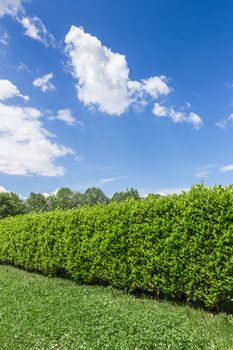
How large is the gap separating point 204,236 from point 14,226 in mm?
12689

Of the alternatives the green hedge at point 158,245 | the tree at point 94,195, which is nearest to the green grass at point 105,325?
the green hedge at point 158,245

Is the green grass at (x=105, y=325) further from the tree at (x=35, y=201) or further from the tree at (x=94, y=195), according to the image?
the tree at (x=94, y=195)

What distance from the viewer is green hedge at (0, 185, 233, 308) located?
26.2 ft

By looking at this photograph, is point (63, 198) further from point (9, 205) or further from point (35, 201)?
point (9, 205)

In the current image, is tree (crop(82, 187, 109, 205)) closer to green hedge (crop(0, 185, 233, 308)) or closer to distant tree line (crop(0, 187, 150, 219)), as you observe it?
distant tree line (crop(0, 187, 150, 219))

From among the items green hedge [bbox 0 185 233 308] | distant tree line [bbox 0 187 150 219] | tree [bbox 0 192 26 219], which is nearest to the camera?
green hedge [bbox 0 185 233 308]

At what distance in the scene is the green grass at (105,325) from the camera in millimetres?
5613

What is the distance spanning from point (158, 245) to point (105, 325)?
3.34 m

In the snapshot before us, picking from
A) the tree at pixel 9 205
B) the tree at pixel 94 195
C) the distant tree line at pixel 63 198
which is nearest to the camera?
the tree at pixel 9 205

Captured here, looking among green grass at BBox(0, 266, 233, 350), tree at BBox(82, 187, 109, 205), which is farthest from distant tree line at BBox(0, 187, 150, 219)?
green grass at BBox(0, 266, 233, 350)

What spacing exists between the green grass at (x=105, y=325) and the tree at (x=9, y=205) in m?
57.9

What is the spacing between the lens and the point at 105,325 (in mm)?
6289

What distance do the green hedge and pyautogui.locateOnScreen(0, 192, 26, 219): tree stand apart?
174 ft

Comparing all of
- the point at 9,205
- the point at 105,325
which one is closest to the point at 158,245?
the point at 105,325
